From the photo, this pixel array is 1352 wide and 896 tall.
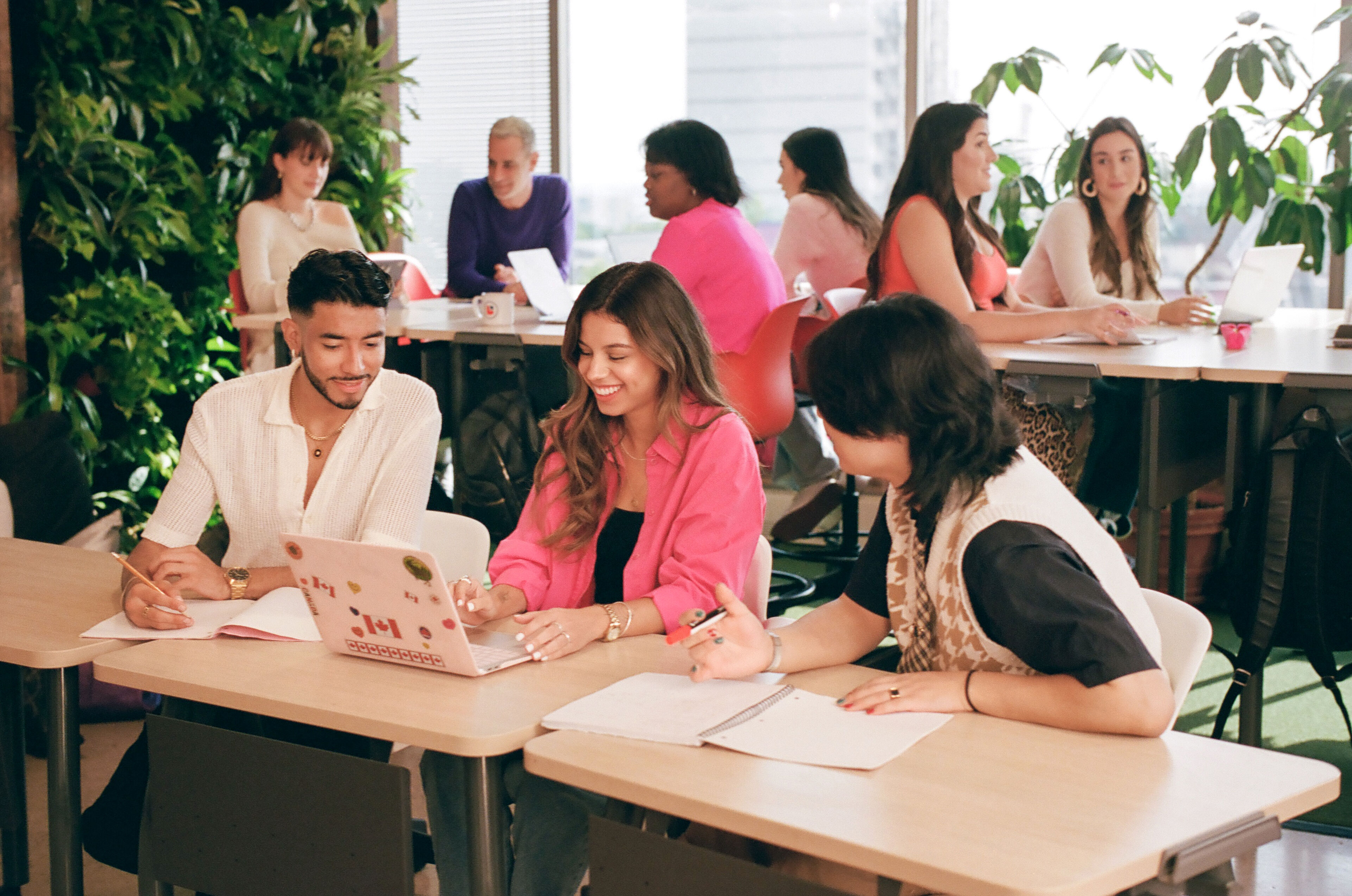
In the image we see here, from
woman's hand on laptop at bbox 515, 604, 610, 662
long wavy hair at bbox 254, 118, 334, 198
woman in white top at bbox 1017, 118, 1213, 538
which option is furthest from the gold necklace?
long wavy hair at bbox 254, 118, 334, 198

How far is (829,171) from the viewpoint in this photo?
14.7 feet

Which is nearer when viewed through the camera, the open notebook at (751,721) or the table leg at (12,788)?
the open notebook at (751,721)

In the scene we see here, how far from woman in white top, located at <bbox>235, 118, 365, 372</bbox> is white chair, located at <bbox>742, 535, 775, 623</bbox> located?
3031mm

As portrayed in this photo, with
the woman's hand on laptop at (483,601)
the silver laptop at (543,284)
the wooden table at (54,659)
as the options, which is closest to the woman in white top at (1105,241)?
the silver laptop at (543,284)

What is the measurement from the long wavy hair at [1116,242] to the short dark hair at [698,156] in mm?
1172

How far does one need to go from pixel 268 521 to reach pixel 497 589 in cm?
49

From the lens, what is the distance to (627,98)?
5.81 m

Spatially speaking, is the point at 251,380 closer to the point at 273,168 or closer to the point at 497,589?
the point at 497,589

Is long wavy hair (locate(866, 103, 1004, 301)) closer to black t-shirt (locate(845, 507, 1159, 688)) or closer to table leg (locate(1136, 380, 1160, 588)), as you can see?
table leg (locate(1136, 380, 1160, 588))

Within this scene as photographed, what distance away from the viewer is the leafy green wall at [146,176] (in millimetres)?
4457

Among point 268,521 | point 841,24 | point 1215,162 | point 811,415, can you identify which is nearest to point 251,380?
point 268,521

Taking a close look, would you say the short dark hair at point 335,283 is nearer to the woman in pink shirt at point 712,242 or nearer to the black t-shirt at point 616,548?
the black t-shirt at point 616,548

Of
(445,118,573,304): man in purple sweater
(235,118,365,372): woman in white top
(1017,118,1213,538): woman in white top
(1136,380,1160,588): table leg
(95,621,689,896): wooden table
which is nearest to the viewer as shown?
(95,621,689,896): wooden table

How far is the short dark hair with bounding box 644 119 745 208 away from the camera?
12.3ft
